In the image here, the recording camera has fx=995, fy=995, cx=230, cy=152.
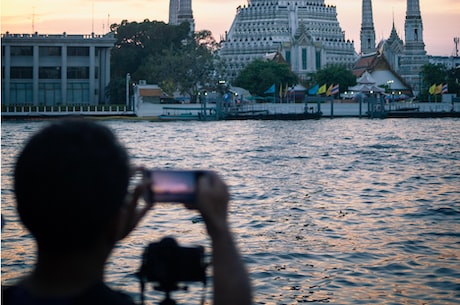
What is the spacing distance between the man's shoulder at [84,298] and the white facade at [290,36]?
105040 mm

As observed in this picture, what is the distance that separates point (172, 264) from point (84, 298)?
37 cm

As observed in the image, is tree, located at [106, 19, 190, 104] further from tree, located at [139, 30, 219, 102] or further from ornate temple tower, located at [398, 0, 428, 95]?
ornate temple tower, located at [398, 0, 428, 95]

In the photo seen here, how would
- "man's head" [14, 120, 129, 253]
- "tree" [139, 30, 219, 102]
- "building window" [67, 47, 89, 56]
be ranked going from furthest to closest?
"building window" [67, 47, 89, 56]
"tree" [139, 30, 219, 102]
"man's head" [14, 120, 129, 253]

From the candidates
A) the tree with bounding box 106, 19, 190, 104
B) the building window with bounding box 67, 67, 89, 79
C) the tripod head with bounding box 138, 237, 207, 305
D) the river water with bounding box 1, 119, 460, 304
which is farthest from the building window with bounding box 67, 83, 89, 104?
the tripod head with bounding box 138, 237, 207, 305

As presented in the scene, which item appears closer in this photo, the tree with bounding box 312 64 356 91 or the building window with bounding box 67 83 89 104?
the building window with bounding box 67 83 89 104

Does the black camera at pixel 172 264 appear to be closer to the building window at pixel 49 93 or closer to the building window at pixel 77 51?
the building window at pixel 49 93

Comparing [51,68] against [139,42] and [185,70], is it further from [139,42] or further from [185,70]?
[139,42]

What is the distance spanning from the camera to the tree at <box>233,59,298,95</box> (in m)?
83.8

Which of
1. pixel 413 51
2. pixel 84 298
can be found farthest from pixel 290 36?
pixel 84 298

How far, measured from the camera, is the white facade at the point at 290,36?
4286 inches

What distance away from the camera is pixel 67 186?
2076 mm

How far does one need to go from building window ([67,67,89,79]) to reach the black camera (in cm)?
7705

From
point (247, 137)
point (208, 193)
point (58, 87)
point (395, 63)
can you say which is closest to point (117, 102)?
point (58, 87)

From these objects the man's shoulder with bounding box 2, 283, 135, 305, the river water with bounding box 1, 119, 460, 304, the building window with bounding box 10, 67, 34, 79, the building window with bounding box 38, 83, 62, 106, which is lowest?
the river water with bounding box 1, 119, 460, 304
